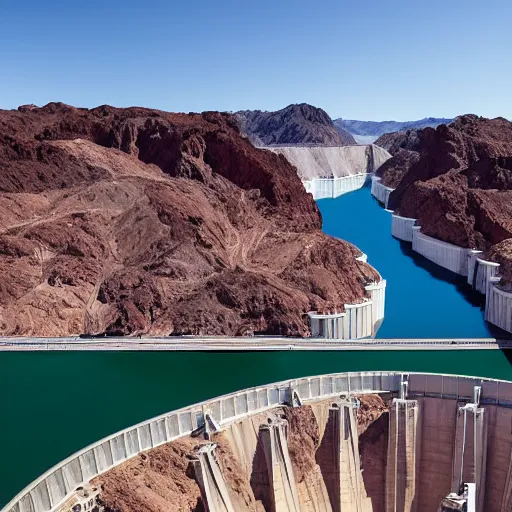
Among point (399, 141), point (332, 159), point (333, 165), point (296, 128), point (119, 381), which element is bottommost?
point (119, 381)

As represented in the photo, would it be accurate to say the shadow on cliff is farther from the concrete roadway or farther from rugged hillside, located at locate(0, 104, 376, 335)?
rugged hillside, located at locate(0, 104, 376, 335)

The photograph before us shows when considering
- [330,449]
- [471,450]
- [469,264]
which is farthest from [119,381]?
[469,264]

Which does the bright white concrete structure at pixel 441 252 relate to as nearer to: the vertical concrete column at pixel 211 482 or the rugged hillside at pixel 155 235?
the rugged hillside at pixel 155 235

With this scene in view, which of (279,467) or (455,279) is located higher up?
(279,467)

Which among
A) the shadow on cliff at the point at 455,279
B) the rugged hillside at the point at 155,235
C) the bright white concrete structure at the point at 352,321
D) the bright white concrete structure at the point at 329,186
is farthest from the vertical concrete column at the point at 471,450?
the bright white concrete structure at the point at 329,186

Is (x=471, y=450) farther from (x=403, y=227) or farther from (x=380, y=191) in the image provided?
(x=380, y=191)

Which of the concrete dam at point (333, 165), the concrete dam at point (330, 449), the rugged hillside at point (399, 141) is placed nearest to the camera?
the concrete dam at point (330, 449)
